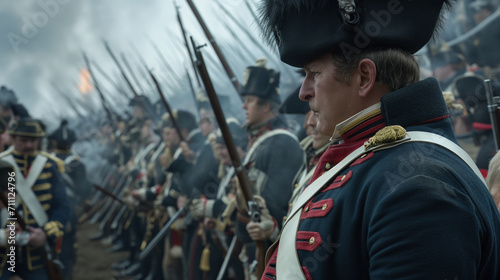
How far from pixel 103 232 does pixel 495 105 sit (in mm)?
11209

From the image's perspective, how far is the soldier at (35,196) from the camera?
4707 millimetres

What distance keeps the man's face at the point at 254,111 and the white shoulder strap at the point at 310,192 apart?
2.83 m

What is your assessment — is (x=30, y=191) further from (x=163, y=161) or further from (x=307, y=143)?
(x=307, y=143)

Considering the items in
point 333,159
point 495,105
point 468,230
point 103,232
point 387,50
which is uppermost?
point 387,50

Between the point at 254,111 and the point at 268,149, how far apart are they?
52cm

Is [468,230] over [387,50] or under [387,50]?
under

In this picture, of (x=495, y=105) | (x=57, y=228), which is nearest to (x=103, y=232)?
(x=57, y=228)

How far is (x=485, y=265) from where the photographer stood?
120 centimetres

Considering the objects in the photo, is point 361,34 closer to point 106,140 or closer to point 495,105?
point 495,105

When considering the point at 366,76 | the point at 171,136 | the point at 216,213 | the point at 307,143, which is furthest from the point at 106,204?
the point at 366,76

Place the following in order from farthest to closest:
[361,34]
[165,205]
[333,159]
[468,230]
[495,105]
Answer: [165,205]
[495,105]
[333,159]
[361,34]
[468,230]

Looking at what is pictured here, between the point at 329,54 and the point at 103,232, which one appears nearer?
the point at 329,54

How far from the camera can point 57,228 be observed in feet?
15.9

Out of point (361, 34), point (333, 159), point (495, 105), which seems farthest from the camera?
point (495, 105)
